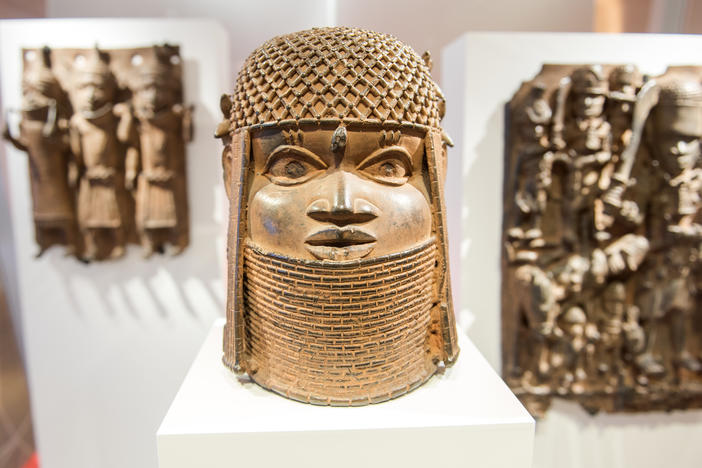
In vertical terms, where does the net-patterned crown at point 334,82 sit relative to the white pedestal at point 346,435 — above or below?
above

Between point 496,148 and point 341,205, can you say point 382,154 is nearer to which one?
point 341,205

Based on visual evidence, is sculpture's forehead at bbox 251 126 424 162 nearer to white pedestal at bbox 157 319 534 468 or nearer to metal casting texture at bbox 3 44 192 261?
white pedestal at bbox 157 319 534 468

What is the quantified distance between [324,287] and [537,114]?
1.16 meters

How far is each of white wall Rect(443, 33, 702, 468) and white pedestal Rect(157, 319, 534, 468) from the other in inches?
31.5

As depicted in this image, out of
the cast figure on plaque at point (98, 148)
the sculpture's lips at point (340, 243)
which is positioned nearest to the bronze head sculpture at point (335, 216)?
Result: the sculpture's lips at point (340, 243)

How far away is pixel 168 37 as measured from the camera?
1.73 meters

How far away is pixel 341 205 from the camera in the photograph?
926 mm

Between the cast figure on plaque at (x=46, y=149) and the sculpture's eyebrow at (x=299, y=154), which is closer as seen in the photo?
the sculpture's eyebrow at (x=299, y=154)

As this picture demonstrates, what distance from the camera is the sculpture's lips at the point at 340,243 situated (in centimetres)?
95

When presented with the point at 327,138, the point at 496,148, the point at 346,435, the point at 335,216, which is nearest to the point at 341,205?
the point at 335,216

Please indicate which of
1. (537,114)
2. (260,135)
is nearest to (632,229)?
(537,114)

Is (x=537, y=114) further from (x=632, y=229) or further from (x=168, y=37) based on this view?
(x=168, y=37)

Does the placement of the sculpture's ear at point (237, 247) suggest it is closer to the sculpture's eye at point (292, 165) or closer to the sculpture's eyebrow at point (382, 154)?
the sculpture's eye at point (292, 165)

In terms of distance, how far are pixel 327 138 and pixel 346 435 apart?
696 millimetres
